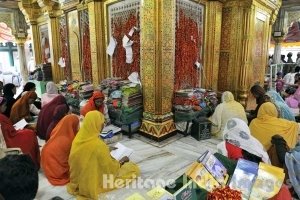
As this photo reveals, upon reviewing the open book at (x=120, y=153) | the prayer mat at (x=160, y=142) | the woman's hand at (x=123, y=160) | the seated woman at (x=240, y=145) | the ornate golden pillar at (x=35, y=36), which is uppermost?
the ornate golden pillar at (x=35, y=36)

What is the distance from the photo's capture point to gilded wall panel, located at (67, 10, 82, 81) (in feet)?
19.7

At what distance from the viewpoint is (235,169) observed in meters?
1.83

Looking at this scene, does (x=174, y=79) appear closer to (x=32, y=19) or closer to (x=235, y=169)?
(x=235, y=169)

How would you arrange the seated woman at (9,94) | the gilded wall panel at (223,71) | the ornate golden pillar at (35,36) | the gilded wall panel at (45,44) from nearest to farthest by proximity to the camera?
the seated woman at (9,94) < the gilded wall panel at (223,71) < the gilded wall panel at (45,44) < the ornate golden pillar at (35,36)

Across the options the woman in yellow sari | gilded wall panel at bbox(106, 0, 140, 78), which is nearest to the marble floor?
the woman in yellow sari

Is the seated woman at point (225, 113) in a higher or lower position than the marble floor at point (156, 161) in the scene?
higher

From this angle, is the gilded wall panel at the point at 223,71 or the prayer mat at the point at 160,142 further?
the gilded wall panel at the point at 223,71

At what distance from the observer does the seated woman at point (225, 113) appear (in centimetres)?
415

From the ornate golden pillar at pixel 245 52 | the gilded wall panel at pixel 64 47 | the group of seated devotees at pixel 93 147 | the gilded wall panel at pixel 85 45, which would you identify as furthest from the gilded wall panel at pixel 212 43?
the gilded wall panel at pixel 64 47

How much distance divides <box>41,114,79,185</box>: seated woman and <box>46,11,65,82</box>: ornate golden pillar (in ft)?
15.9

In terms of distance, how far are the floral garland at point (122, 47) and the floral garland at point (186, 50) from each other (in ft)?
2.61

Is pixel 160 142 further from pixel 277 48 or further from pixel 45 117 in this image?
pixel 277 48

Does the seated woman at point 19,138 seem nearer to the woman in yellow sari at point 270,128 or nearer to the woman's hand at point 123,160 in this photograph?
the woman's hand at point 123,160

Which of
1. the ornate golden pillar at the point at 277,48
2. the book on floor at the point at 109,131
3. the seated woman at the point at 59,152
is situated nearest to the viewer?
the seated woman at the point at 59,152
